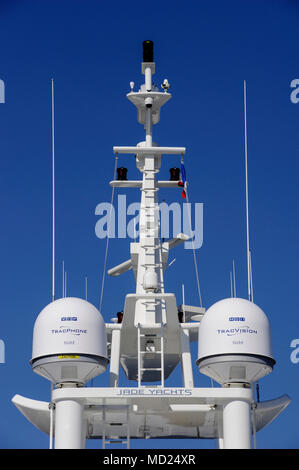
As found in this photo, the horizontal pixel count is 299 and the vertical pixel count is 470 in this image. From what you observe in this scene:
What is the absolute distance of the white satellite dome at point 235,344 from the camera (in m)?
22.0

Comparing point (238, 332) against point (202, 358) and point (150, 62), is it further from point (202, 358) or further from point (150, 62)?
point (150, 62)

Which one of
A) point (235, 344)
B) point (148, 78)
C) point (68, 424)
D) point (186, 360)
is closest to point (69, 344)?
point (68, 424)

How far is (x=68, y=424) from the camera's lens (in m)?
21.8

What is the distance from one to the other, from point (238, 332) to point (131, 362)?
6.08 m

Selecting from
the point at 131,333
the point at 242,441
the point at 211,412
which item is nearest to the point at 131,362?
the point at 131,333

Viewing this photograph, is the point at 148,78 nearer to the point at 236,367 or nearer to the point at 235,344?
the point at 235,344

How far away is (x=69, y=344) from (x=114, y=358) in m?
3.18

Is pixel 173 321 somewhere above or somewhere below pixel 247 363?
above

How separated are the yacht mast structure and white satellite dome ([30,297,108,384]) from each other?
0.02 meters

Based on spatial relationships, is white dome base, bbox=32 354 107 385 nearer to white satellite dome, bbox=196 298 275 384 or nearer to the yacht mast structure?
the yacht mast structure

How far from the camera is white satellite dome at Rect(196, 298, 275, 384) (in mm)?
22047

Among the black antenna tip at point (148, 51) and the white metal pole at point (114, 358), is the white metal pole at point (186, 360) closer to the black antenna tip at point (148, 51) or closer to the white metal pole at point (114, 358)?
the white metal pole at point (114, 358)

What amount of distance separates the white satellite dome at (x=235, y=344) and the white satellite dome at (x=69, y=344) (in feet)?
8.15
